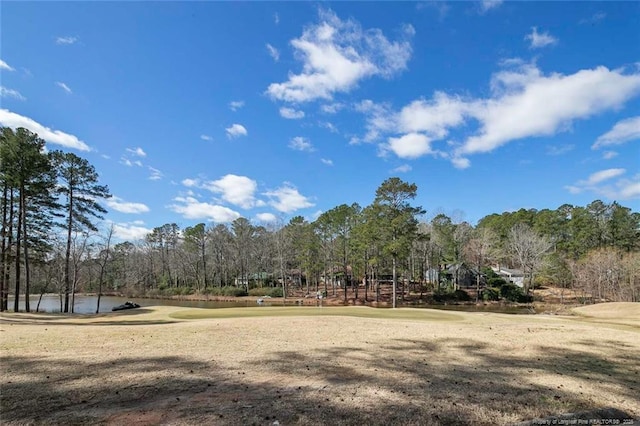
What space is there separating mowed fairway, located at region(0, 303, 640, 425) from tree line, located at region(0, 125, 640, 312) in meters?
19.3

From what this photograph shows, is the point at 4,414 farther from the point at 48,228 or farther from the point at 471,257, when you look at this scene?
the point at 471,257

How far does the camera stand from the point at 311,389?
5.68 metres

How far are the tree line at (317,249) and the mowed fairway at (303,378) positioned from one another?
19.3m

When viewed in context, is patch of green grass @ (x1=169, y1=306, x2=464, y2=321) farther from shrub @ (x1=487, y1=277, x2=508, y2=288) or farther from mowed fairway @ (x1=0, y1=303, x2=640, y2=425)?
shrub @ (x1=487, y1=277, x2=508, y2=288)

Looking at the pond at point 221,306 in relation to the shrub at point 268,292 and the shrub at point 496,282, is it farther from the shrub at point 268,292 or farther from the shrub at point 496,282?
the shrub at point 496,282

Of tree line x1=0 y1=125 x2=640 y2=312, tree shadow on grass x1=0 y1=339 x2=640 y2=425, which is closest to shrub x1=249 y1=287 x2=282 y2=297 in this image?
tree line x1=0 y1=125 x2=640 y2=312

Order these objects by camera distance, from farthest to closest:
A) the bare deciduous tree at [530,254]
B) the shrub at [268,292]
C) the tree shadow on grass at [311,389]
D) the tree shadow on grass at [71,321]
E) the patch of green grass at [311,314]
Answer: the shrub at [268,292]
the bare deciduous tree at [530,254]
the patch of green grass at [311,314]
the tree shadow on grass at [71,321]
the tree shadow on grass at [311,389]

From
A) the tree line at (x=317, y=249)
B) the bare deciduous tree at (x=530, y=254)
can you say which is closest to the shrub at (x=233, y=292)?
the tree line at (x=317, y=249)

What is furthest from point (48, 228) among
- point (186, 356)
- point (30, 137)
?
point (186, 356)

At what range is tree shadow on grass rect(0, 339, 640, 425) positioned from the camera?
4.57 meters

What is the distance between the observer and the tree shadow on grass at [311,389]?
4566 millimetres

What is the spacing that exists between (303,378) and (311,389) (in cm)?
68

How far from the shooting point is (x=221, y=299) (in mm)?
54812

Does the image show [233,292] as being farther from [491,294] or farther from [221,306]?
[491,294]
